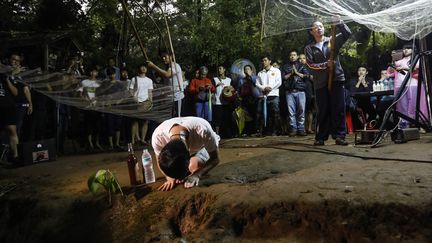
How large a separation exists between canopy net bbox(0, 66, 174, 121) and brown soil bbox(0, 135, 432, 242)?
1.62 metres

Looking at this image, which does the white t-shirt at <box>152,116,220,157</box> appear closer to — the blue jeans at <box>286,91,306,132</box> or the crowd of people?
the crowd of people

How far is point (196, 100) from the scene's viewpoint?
9.01m

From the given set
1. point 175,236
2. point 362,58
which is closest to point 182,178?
point 175,236

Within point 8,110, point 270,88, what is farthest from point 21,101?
point 270,88

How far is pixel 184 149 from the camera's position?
3.63 meters

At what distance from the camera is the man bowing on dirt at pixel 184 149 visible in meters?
3.64

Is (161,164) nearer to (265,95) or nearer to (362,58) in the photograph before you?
(265,95)

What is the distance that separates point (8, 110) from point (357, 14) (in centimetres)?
577

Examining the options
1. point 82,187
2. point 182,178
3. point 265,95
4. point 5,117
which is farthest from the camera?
point 265,95

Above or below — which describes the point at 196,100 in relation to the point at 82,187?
above

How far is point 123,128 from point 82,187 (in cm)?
412

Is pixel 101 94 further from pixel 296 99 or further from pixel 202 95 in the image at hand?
pixel 296 99

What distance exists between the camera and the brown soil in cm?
297

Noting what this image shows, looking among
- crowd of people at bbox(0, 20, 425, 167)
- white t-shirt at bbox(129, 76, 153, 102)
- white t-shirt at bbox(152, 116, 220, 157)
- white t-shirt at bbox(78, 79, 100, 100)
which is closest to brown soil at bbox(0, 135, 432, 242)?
white t-shirt at bbox(152, 116, 220, 157)
